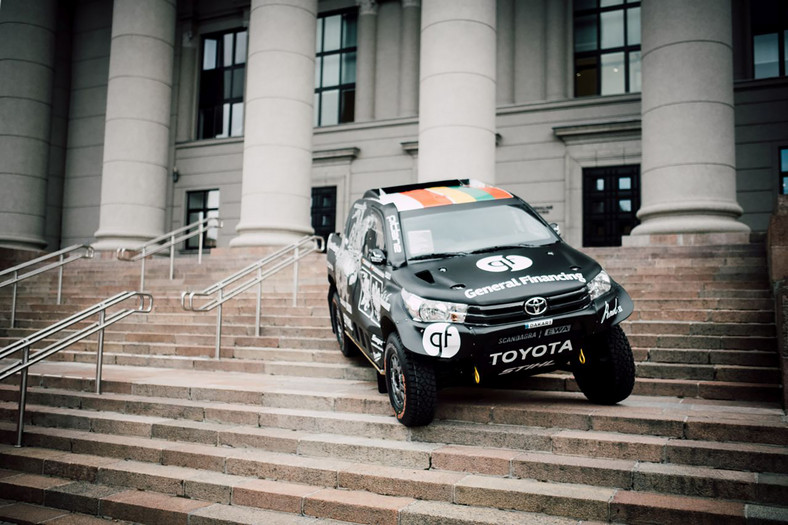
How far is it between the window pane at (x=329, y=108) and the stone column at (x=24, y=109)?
9069mm

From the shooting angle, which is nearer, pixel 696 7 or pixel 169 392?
pixel 169 392

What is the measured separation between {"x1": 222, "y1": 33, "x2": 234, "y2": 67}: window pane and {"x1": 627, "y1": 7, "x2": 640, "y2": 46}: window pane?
1382cm

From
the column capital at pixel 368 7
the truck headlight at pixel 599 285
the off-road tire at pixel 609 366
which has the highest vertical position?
the column capital at pixel 368 7

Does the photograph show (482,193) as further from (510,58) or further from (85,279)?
(510,58)

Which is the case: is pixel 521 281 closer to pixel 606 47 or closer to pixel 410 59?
pixel 606 47

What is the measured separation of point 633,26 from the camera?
63.6ft

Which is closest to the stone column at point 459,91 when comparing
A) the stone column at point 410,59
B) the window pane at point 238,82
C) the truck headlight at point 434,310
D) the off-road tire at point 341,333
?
the off-road tire at point 341,333

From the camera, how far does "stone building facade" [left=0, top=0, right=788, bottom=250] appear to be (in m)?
12.9

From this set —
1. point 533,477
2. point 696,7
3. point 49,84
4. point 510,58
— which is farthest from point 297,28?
point 533,477

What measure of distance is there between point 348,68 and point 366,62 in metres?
0.99

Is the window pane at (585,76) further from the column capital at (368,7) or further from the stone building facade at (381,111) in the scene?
the column capital at (368,7)

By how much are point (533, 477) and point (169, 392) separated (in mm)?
4521

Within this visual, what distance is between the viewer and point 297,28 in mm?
16484

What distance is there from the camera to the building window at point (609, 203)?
1877 centimetres
